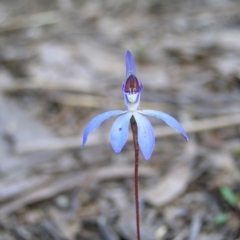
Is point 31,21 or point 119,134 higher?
point 31,21

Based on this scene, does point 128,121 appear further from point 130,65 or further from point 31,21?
point 31,21

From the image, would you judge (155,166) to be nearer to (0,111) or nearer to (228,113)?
(228,113)

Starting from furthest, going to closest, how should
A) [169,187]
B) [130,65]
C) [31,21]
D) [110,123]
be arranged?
[31,21] → [110,123] → [169,187] → [130,65]

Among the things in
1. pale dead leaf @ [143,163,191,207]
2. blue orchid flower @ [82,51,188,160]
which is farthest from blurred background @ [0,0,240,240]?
blue orchid flower @ [82,51,188,160]

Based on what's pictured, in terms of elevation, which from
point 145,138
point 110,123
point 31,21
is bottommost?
point 145,138

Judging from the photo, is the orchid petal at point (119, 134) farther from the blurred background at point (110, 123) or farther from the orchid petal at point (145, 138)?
the blurred background at point (110, 123)

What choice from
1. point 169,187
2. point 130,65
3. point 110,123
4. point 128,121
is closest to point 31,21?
point 110,123

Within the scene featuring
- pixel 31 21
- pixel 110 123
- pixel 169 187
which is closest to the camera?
pixel 169 187
